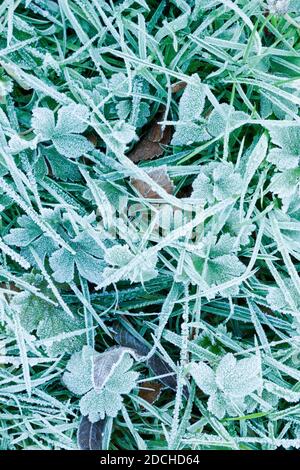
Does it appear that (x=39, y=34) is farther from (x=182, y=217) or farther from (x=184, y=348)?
(x=184, y=348)

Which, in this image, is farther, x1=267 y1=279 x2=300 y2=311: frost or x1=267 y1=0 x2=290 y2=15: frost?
x1=267 y1=279 x2=300 y2=311: frost

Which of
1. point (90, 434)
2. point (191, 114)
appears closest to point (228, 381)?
point (90, 434)

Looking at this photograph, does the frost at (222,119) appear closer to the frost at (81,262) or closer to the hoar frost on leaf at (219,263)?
the hoar frost on leaf at (219,263)

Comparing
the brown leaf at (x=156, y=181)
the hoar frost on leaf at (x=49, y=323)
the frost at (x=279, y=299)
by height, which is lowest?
the hoar frost on leaf at (x=49, y=323)

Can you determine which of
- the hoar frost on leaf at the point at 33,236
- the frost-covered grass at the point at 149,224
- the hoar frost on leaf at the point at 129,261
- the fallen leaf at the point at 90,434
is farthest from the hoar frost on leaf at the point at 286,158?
the fallen leaf at the point at 90,434

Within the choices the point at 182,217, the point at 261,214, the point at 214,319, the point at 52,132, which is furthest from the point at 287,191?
the point at 52,132

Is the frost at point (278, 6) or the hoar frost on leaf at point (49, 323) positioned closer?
the frost at point (278, 6)

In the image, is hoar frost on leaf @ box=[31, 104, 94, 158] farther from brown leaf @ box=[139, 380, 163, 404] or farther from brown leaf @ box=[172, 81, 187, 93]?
brown leaf @ box=[139, 380, 163, 404]

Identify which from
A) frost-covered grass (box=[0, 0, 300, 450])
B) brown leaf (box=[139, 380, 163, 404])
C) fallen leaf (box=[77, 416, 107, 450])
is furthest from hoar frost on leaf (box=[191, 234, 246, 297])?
fallen leaf (box=[77, 416, 107, 450])
